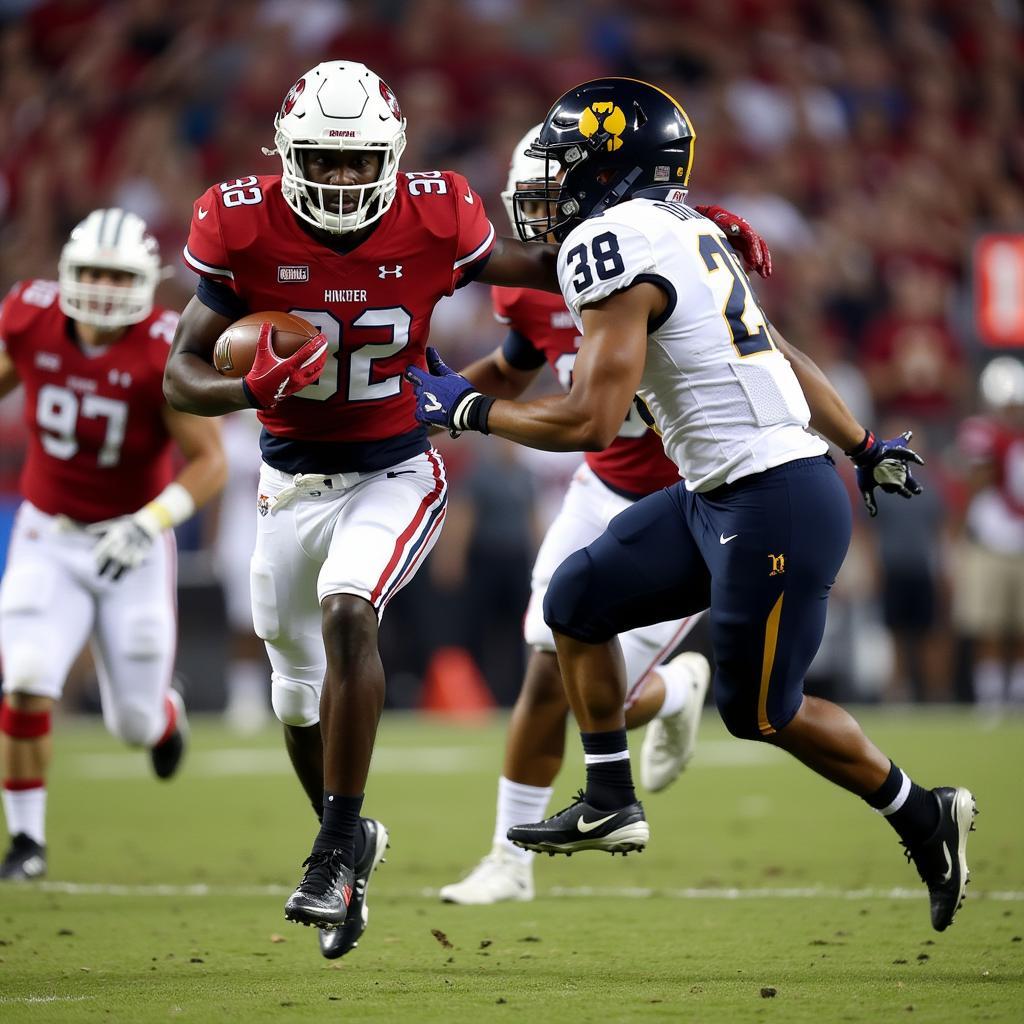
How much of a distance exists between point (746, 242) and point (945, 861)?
1569 millimetres

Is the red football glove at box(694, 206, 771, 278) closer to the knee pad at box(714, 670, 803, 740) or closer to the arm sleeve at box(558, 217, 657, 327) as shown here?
the arm sleeve at box(558, 217, 657, 327)

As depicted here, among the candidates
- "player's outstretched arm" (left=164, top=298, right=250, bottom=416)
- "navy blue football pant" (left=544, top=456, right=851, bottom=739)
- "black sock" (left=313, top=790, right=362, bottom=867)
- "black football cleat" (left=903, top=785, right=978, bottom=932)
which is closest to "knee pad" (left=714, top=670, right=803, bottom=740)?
"navy blue football pant" (left=544, top=456, right=851, bottom=739)

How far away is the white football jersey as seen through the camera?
3.92 metres

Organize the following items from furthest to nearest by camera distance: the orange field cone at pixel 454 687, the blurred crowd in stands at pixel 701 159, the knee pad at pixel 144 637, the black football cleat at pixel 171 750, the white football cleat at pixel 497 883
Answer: the blurred crowd in stands at pixel 701 159
the orange field cone at pixel 454 687
the black football cleat at pixel 171 750
the knee pad at pixel 144 637
the white football cleat at pixel 497 883

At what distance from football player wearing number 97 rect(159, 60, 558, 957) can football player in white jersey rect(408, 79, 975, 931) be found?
253 millimetres

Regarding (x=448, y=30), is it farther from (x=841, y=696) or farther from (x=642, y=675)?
(x=642, y=675)

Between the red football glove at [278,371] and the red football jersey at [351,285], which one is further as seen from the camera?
the red football jersey at [351,285]

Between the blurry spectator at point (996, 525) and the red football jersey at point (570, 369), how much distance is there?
5919 millimetres

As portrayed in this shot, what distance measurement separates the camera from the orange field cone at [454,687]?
11297mm

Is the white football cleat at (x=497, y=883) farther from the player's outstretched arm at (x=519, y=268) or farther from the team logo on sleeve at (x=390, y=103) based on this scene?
the team logo on sleeve at (x=390, y=103)

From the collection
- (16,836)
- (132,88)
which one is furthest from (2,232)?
(16,836)

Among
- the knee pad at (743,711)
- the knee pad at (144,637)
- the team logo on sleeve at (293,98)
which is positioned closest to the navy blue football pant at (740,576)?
the knee pad at (743,711)

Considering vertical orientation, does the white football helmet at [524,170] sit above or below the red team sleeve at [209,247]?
above

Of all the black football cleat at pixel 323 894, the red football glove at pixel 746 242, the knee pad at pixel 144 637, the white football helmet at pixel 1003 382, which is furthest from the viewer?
the white football helmet at pixel 1003 382
